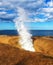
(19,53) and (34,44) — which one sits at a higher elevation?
(19,53)

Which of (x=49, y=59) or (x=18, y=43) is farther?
(x=18, y=43)

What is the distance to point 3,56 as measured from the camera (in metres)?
4.39

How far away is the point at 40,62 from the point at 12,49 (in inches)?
35.7

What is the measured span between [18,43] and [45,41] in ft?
4.54

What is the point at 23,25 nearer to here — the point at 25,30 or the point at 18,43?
the point at 25,30

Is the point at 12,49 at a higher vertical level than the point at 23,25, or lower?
higher

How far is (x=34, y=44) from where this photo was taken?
936cm

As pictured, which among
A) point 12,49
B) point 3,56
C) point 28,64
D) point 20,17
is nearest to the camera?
point 28,64

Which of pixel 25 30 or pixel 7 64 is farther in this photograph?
pixel 25 30

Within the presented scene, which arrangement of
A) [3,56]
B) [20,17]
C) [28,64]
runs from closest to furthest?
[28,64]
[3,56]
[20,17]

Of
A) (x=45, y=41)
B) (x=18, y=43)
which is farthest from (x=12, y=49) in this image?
(x=18, y=43)

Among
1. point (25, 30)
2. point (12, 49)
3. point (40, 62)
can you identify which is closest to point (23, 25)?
point (25, 30)

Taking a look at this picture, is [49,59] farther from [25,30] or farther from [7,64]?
[25,30]

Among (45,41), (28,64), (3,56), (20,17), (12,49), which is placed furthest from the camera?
(20,17)
